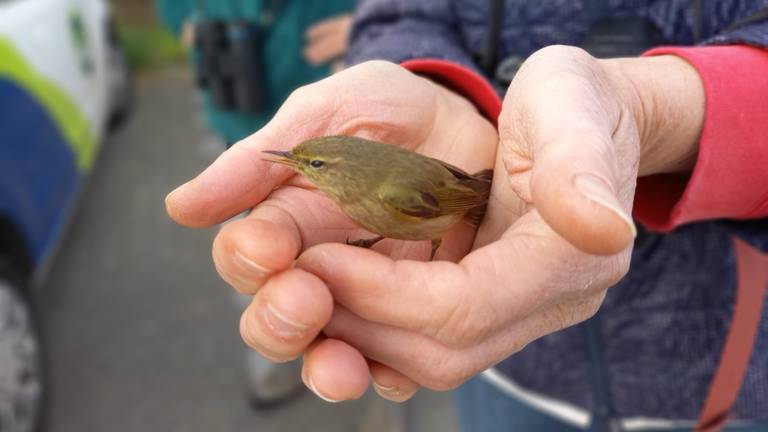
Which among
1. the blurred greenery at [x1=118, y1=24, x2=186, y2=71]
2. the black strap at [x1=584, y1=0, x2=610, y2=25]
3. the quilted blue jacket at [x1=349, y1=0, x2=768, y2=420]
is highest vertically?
the black strap at [x1=584, y1=0, x2=610, y2=25]

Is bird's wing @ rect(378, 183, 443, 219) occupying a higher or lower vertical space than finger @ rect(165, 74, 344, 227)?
lower

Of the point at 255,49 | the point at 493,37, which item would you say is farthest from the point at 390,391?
the point at 255,49

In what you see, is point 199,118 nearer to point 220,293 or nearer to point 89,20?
point 89,20

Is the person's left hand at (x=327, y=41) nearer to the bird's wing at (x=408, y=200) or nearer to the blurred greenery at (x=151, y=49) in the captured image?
the bird's wing at (x=408, y=200)

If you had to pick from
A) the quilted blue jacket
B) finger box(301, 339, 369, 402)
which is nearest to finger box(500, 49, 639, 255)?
finger box(301, 339, 369, 402)

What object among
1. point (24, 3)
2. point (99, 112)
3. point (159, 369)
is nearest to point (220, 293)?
point (159, 369)

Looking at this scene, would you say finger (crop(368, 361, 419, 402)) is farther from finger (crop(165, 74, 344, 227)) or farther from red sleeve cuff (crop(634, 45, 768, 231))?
red sleeve cuff (crop(634, 45, 768, 231))

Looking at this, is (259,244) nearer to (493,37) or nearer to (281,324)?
(281,324)
